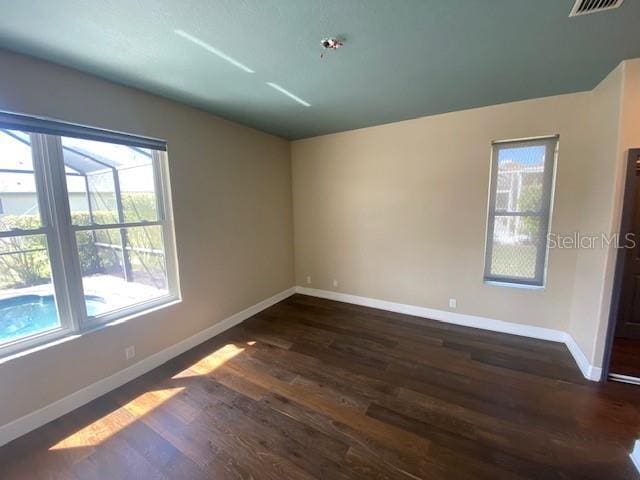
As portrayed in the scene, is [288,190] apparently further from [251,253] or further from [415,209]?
[415,209]

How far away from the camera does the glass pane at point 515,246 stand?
295cm

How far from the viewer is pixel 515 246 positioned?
3033 millimetres

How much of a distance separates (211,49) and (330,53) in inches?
31.5

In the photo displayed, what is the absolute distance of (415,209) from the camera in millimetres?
3434

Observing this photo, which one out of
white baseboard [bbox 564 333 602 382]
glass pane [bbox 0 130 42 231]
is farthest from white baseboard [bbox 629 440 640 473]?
glass pane [bbox 0 130 42 231]

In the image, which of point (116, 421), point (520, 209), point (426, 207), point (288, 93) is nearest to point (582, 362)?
point (520, 209)

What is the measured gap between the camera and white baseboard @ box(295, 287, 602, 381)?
7.87ft

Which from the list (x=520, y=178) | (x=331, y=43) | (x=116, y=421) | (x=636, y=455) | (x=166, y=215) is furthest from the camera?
(x=520, y=178)

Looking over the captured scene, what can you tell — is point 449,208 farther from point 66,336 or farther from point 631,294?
point 66,336

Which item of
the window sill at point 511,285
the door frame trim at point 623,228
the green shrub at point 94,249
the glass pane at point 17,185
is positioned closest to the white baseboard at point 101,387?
the green shrub at point 94,249

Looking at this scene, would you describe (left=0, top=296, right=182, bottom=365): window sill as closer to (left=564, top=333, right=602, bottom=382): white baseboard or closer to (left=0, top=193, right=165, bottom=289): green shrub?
(left=0, top=193, right=165, bottom=289): green shrub

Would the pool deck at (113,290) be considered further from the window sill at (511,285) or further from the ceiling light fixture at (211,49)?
the window sill at (511,285)

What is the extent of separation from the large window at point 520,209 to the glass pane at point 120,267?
371cm

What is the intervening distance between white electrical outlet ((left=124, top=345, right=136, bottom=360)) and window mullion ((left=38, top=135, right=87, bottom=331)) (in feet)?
1.39
